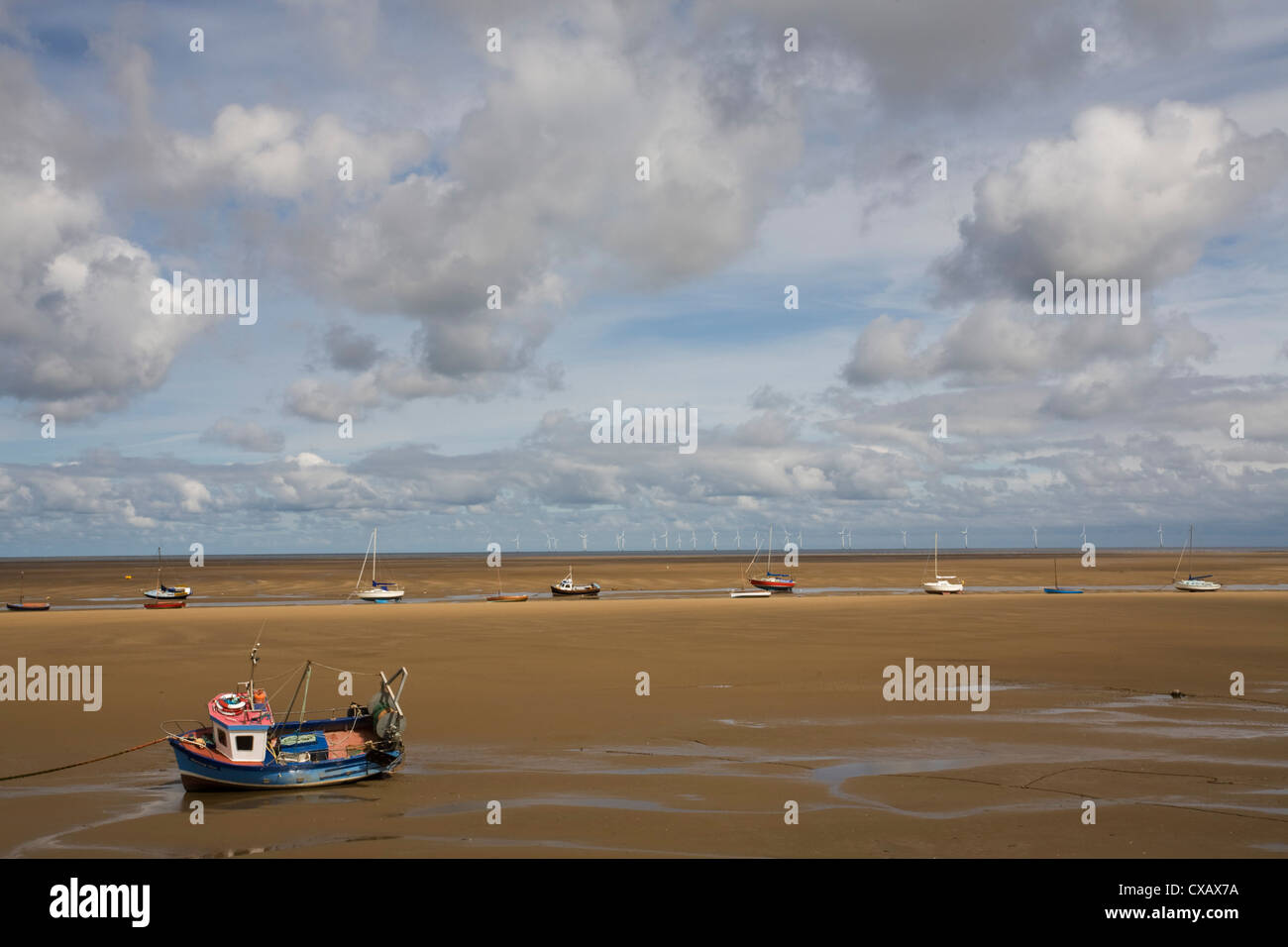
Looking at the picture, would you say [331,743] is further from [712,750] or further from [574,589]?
[574,589]

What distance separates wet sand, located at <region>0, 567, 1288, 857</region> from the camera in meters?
16.5

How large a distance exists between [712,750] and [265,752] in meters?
10.3

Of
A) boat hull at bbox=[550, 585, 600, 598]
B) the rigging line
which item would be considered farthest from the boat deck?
boat hull at bbox=[550, 585, 600, 598]

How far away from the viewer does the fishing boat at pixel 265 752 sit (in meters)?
20.0

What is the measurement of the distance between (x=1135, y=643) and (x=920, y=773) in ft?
97.7

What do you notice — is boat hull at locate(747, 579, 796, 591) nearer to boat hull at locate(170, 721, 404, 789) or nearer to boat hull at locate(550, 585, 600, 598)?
boat hull at locate(550, 585, 600, 598)

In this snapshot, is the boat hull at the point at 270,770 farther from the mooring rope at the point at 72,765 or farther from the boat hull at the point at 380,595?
the boat hull at the point at 380,595

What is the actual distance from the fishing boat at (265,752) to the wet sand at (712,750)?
15.1 inches

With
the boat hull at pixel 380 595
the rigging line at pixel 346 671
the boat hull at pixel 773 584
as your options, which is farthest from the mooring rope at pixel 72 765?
the boat hull at pixel 773 584

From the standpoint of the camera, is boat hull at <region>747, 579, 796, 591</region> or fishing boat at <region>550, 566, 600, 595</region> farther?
boat hull at <region>747, 579, 796, 591</region>

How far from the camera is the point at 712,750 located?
2359 centimetres

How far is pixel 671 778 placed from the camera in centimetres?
2059

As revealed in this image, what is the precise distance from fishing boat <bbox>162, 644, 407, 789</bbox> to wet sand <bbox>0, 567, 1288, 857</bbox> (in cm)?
38
